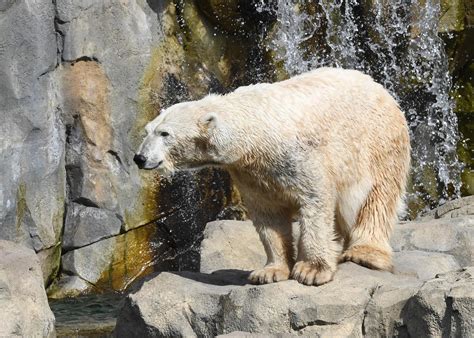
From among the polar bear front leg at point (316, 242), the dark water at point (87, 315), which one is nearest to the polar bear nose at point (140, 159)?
the polar bear front leg at point (316, 242)

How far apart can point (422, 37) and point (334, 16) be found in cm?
94

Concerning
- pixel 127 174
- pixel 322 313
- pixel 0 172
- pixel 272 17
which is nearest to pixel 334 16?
pixel 272 17

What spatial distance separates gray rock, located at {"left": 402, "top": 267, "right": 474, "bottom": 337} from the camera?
5.30 metres

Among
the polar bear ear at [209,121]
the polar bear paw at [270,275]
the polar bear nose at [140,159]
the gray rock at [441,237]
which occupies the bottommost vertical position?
the polar bear paw at [270,275]

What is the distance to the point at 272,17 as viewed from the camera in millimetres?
11352

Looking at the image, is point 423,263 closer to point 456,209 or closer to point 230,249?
point 230,249

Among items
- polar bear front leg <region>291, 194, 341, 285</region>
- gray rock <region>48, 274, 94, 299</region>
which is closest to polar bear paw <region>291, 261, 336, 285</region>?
polar bear front leg <region>291, 194, 341, 285</region>

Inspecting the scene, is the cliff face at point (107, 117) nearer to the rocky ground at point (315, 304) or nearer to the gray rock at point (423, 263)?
the rocky ground at point (315, 304)

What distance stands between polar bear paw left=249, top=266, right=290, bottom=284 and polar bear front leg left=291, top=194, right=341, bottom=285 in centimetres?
8

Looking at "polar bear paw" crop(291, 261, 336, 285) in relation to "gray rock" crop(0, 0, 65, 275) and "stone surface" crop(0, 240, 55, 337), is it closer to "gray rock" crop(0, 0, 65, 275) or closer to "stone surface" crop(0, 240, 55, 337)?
"stone surface" crop(0, 240, 55, 337)

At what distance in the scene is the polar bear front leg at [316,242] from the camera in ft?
20.8

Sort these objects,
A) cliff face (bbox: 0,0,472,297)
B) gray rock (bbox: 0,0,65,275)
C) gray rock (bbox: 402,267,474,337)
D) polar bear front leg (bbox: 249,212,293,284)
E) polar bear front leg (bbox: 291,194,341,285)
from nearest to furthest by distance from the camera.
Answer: gray rock (bbox: 402,267,474,337) < polar bear front leg (bbox: 291,194,341,285) < polar bear front leg (bbox: 249,212,293,284) < gray rock (bbox: 0,0,65,275) < cliff face (bbox: 0,0,472,297)

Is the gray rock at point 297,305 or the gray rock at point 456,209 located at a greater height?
the gray rock at point 456,209

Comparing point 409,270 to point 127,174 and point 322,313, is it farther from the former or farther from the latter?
point 127,174
